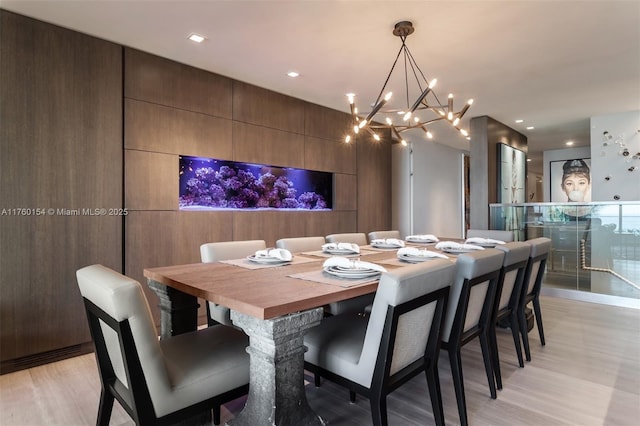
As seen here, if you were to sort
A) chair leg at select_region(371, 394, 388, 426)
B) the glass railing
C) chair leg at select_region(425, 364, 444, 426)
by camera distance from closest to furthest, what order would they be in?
chair leg at select_region(371, 394, 388, 426), chair leg at select_region(425, 364, 444, 426), the glass railing

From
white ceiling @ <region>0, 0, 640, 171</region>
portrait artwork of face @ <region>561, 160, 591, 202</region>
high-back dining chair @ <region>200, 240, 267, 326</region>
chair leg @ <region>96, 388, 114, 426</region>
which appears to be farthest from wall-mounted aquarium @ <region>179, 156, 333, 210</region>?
portrait artwork of face @ <region>561, 160, 591, 202</region>

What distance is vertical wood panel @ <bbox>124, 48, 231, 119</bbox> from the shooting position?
319 centimetres

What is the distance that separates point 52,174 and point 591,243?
5979 mm

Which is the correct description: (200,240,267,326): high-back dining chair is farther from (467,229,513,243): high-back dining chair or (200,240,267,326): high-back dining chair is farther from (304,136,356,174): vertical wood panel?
(467,229,513,243): high-back dining chair

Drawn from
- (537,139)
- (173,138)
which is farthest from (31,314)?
(537,139)

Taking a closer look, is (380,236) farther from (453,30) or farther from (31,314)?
(31,314)

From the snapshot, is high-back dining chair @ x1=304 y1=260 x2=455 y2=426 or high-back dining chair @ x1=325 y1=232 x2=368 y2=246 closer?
high-back dining chair @ x1=304 y1=260 x2=455 y2=426

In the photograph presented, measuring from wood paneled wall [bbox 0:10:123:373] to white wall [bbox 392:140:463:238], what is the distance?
5.02 m

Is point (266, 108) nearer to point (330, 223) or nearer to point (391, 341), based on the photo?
point (330, 223)

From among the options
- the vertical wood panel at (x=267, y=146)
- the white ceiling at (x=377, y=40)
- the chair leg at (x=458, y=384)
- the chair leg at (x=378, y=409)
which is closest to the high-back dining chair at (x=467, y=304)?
the chair leg at (x=458, y=384)

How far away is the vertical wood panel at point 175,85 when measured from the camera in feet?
10.5

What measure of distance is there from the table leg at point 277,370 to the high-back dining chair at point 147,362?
0.46 feet

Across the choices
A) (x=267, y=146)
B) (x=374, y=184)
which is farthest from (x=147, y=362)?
(x=374, y=184)

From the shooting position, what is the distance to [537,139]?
24.8 ft
